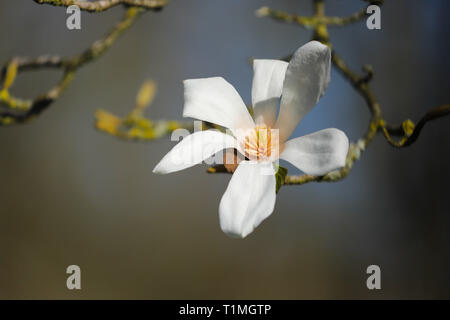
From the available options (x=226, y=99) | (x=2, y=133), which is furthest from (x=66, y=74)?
(x=2, y=133)

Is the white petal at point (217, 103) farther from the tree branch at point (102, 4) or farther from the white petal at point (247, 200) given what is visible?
the tree branch at point (102, 4)

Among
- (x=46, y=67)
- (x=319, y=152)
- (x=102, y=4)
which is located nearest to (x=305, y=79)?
(x=319, y=152)

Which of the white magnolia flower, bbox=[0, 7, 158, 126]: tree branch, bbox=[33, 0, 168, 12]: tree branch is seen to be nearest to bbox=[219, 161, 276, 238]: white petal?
the white magnolia flower

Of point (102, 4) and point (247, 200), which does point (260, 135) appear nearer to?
point (247, 200)

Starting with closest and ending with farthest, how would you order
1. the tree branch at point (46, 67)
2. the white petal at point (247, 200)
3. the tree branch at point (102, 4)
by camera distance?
1. the white petal at point (247, 200)
2. the tree branch at point (102, 4)
3. the tree branch at point (46, 67)

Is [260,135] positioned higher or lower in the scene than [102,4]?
lower

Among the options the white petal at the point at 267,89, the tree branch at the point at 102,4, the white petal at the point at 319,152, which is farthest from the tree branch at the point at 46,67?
the white petal at the point at 319,152
